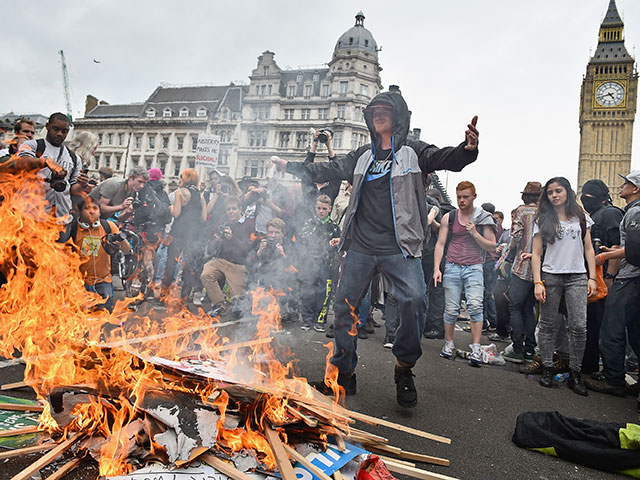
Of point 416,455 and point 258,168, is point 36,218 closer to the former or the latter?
point 416,455

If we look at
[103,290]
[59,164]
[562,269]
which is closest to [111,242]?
[103,290]

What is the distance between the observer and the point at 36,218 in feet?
14.5

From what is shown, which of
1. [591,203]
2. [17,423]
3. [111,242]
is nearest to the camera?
[17,423]

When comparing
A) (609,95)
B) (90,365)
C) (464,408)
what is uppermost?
(609,95)

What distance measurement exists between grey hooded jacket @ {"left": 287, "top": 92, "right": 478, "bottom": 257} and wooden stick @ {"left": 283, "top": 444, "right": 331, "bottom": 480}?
1751mm

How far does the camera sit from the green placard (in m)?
2.05

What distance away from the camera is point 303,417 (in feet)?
7.41

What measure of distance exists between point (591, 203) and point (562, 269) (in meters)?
1.33

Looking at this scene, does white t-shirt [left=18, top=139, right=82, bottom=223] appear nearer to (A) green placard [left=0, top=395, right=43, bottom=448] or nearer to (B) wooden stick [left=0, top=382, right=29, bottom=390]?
(B) wooden stick [left=0, top=382, right=29, bottom=390]

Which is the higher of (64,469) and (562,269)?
(562,269)

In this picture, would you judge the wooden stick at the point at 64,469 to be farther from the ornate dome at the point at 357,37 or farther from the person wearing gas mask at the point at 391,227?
the ornate dome at the point at 357,37

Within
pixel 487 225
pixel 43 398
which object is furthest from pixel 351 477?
pixel 487 225

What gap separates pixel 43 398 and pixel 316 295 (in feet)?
14.2

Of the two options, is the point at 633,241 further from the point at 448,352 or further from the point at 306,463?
the point at 306,463
